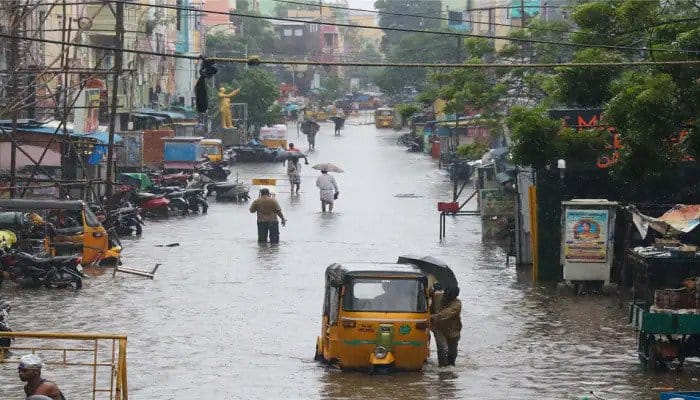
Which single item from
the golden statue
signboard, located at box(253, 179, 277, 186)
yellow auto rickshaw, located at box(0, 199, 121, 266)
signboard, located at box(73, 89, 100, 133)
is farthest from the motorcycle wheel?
the golden statue

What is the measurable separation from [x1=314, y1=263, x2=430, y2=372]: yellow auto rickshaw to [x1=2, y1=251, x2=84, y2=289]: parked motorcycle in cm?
861

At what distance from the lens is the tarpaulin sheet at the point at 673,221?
906 inches

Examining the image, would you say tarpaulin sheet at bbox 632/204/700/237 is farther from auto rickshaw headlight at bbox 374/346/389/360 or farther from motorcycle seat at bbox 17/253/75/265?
motorcycle seat at bbox 17/253/75/265

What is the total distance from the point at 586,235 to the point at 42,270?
30.2 ft

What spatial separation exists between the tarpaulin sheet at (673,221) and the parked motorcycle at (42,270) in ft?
30.9

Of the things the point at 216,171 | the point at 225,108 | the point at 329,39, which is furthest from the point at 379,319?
the point at 329,39

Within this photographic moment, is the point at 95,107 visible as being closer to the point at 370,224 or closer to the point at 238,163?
the point at 370,224

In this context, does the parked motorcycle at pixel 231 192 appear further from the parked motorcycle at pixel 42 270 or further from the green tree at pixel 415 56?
the green tree at pixel 415 56

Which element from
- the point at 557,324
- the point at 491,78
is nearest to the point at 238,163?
the point at 491,78

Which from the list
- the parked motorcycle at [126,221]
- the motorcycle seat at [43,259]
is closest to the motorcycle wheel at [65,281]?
the motorcycle seat at [43,259]

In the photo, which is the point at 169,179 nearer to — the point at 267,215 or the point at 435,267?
the point at 267,215

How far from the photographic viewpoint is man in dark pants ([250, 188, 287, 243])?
32.8 meters

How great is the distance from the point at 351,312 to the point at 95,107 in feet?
63.4

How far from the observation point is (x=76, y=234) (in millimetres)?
28188
